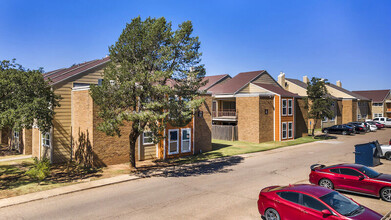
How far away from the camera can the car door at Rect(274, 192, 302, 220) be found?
8636 millimetres

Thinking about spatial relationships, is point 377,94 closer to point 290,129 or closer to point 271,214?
point 290,129

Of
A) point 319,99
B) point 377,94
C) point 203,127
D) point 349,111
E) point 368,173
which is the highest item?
point 377,94

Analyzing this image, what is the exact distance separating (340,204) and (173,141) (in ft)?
49.8

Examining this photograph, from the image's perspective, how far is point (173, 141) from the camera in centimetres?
2227

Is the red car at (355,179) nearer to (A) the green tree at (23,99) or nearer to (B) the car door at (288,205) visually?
(B) the car door at (288,205)

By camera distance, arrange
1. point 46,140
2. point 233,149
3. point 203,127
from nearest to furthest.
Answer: point 46,140
point 203,127
point 233,149

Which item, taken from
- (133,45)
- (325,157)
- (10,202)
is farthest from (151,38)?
(325,157)

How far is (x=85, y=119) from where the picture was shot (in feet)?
60.8

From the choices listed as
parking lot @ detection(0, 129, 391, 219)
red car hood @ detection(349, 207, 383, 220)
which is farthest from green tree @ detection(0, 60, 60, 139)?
red car hood @ detection(349, 207, 383, 220)

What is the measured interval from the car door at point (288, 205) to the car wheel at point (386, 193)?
580cm

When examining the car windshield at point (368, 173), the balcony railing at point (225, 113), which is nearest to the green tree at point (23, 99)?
the car windshield at point (368, 173)

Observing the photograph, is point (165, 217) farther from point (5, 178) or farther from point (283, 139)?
point (283, 139)

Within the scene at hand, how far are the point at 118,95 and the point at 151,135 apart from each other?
316 cm

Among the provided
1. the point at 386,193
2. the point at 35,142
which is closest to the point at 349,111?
the point at 386,193
